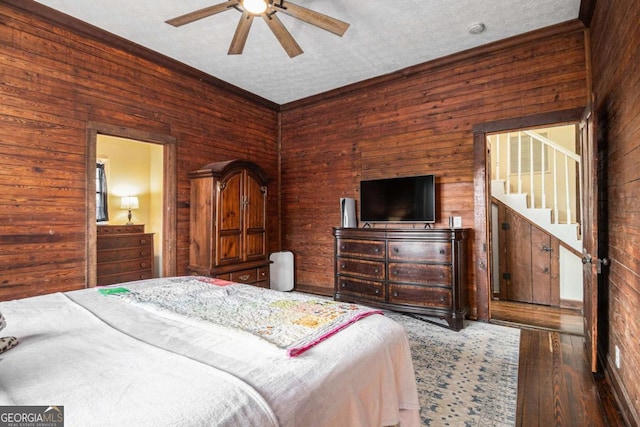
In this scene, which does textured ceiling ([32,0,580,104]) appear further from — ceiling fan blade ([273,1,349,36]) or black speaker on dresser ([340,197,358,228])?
black speaker on dresser ([340,197,358,228])

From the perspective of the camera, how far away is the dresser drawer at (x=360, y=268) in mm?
3934

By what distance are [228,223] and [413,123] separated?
2.68 meters

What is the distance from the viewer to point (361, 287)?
4090 mm

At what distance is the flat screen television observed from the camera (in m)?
4.01

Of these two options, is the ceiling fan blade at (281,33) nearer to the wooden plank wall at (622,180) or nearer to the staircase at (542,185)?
the wooden plank wall at (622,180)

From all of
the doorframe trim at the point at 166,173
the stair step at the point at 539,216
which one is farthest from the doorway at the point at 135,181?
the stair step at the point at 539,216

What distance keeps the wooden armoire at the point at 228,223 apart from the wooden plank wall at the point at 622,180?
11.6 ft

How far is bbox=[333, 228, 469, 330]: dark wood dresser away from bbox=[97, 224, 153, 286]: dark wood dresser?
2.93 meters

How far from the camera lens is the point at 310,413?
926mm

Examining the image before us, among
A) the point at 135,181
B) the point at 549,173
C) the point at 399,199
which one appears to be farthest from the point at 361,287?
the point at 135,181

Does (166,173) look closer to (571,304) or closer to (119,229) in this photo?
(119,229)

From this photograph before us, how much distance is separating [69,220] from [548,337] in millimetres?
4808

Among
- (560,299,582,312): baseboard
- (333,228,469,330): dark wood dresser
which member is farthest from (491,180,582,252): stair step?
(333,228,469,330): dark wood dresser

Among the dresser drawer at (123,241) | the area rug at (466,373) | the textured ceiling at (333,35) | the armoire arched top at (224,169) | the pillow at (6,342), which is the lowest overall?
the area rug at (466,373)
